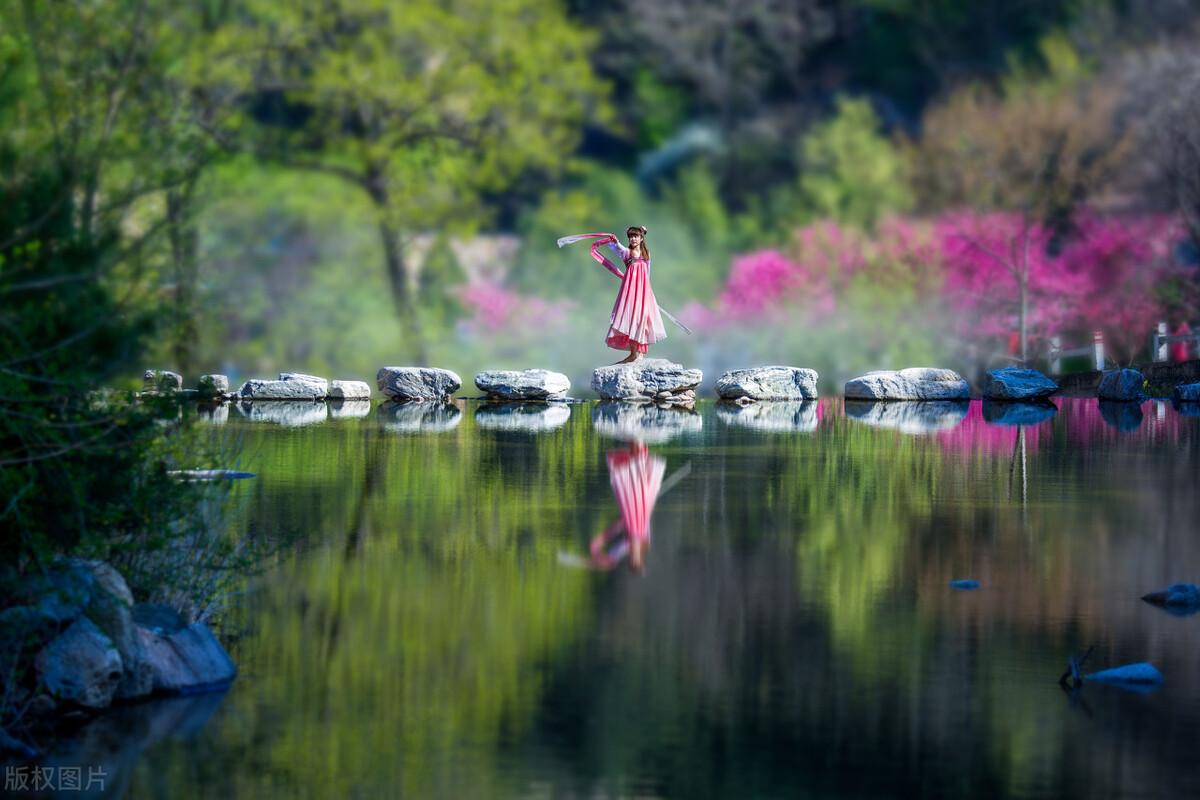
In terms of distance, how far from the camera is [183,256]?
26.3ft

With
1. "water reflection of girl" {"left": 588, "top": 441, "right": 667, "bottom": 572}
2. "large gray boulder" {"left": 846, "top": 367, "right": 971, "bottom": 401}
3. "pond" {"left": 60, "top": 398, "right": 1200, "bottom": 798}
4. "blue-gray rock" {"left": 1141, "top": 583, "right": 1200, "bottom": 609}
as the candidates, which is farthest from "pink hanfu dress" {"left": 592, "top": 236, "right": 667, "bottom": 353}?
"blue-gray rock" {"left": 1141, "top": 583, "right": 1200, "bottom": 609}

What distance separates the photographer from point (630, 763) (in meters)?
6.30

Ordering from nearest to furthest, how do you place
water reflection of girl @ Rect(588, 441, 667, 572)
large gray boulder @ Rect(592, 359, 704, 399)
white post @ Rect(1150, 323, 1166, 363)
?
water reflection of girl @ Rect(588, 441, 667, 572), large gray boulder @ Rect(592, 359, 704, 399), white post @ Rect(1150, 323, 1166, 363)

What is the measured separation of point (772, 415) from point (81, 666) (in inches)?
724

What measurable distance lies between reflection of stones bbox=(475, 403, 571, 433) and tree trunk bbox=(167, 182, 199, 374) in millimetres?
13032

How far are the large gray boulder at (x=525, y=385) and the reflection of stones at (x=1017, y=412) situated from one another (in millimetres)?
6474

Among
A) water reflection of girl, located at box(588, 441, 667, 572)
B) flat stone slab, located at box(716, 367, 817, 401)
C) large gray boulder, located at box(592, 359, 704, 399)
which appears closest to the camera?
water reflection of girl, located at box(588, 441, 667, 572)

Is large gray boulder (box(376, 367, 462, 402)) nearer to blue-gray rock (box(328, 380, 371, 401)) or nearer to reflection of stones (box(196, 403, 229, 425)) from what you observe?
blue-gray rock (box(328, 380, 371, 401))

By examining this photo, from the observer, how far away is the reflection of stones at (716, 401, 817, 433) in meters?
22.1

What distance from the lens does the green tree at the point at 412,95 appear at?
123 ft

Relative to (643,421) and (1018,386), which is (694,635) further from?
(1018,386)

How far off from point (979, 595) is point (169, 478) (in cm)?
415

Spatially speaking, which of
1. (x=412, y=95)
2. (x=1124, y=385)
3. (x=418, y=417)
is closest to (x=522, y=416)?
(x=418, y=417)

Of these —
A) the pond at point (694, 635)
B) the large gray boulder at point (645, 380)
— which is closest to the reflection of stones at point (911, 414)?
the large gray boulder at point (645, 380)
